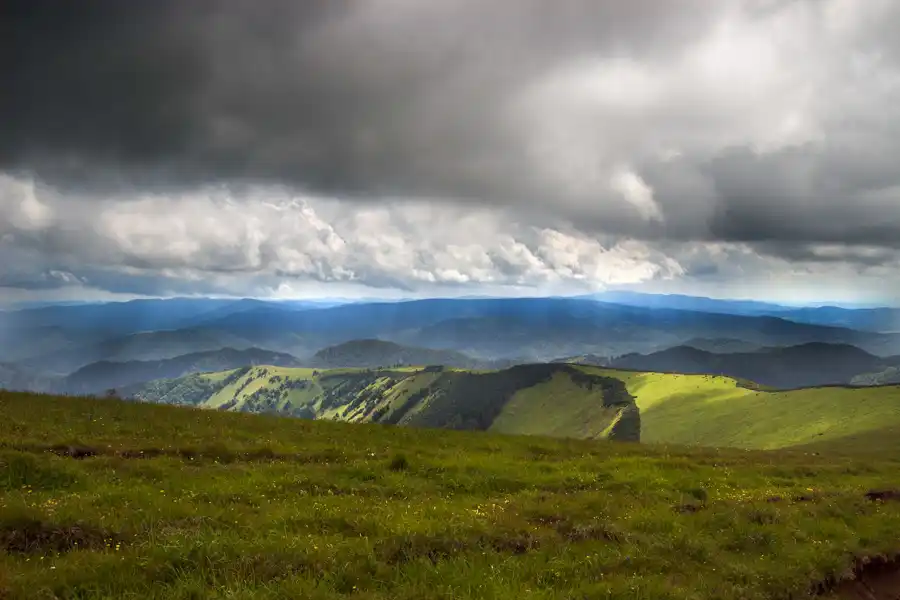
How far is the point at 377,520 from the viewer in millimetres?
14742

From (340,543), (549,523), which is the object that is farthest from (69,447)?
(549,523)

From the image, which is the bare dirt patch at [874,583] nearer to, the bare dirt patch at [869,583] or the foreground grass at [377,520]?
the bare dirt patch at [869,583]

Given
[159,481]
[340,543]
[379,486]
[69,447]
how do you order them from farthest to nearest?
1. [69,447]
2. [379,486]
3. [159,481]
4. [340,543]

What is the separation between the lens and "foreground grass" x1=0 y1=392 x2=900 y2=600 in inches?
411

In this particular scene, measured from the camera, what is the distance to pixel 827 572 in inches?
613

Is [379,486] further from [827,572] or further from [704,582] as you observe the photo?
[827,572]

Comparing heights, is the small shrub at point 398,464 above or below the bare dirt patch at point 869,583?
above

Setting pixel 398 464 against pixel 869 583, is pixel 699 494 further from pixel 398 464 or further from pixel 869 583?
pixel 398 464

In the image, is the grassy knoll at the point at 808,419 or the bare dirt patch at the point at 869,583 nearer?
the bare dirt patch at the point at 869,583

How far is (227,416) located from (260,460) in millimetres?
12131

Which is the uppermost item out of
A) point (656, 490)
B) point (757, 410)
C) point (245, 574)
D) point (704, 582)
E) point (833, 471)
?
point (245, 574)

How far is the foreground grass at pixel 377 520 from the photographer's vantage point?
10.4m

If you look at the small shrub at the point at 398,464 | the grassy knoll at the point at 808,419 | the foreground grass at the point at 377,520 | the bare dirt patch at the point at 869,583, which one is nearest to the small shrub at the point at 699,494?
the foreground grass at the point at 377,520

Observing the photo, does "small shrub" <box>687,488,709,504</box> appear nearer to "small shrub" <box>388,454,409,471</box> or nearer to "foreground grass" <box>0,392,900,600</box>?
"foreground grass" <box>0,392,900,600</box>
